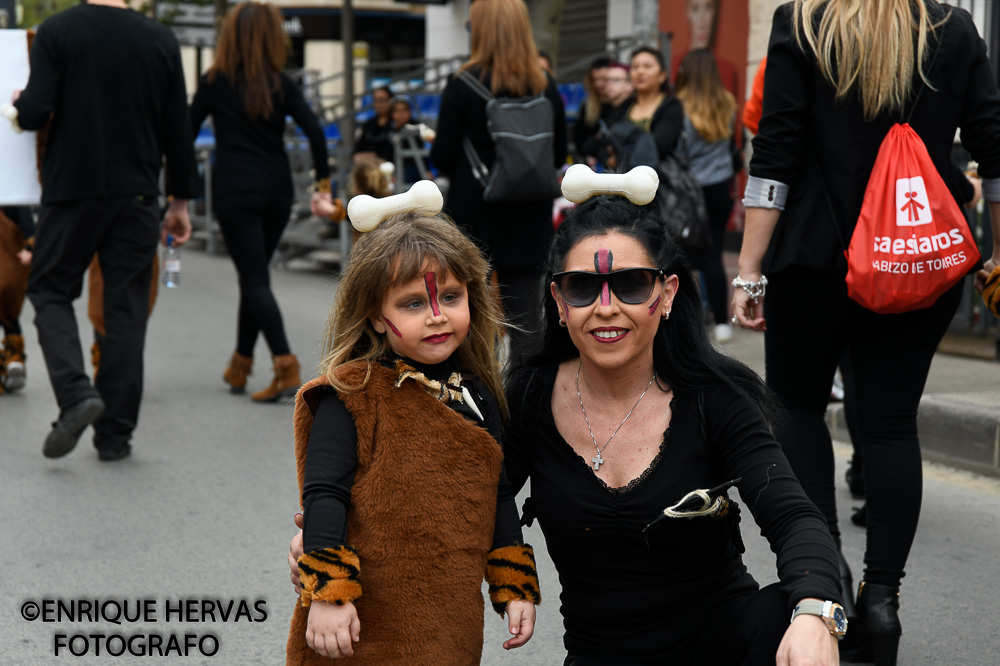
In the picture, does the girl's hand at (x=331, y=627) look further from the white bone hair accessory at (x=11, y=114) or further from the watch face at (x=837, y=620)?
the white bone hair accessory at (x=11, y=114)

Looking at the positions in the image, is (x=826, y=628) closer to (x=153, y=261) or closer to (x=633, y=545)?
(x=633, y=545)

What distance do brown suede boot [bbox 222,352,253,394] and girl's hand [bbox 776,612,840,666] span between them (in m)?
5.27

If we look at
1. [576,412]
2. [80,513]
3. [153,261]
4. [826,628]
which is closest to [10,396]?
[153,261]

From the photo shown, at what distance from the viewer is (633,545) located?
8.14 feet

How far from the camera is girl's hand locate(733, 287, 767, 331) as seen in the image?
131 inches

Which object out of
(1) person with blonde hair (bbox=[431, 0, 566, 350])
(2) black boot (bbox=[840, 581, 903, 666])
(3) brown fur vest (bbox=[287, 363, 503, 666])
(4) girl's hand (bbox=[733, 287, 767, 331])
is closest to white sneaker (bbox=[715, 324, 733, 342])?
(1) person with blonde hair (bbox=[431, 0, 566, 350])

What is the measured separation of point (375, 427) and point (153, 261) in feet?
11.8

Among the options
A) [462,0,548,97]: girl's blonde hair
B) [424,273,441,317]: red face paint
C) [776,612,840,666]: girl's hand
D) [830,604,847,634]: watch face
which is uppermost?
[462,0,548,97]: girl's blonde hair

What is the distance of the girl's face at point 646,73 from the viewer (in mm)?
7539

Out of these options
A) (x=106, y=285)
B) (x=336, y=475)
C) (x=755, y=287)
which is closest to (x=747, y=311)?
(x=755, y=287)

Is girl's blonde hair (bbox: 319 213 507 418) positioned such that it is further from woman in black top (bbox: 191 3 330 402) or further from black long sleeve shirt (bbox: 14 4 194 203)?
woman in black top (bbox: 191 3 330 402)

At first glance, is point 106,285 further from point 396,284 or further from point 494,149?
point 396,284

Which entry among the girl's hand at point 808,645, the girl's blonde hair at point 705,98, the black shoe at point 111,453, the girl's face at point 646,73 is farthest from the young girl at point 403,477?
the girl's blonde hair at point 705,98

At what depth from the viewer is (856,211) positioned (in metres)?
3.13
